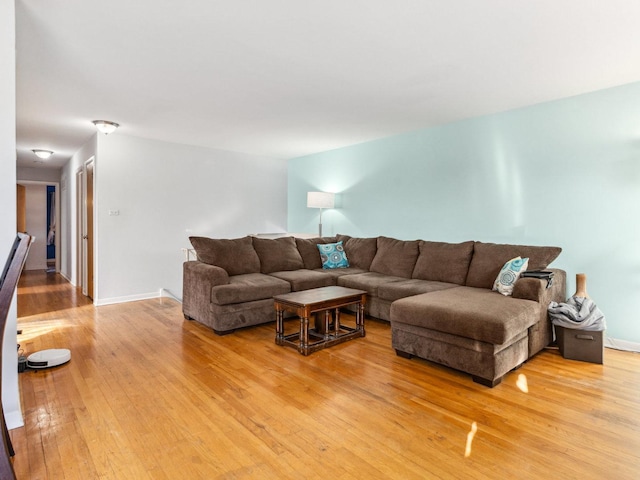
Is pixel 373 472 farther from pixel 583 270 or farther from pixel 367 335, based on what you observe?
pixel 583 270

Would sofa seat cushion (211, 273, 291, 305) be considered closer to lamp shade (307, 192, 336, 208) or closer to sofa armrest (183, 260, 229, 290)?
sofa armrest (183, 260, 229, 290)

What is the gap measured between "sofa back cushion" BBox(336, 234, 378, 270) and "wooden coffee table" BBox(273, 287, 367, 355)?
1341 mm

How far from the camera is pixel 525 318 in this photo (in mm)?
2701

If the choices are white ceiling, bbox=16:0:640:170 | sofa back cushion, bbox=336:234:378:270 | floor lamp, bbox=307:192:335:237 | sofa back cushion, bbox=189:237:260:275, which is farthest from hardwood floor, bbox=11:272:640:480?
floor lamp, bbox=307:192:335:237

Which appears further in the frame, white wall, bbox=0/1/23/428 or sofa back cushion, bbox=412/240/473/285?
sofa back cushion, bbox=412/240/473/285

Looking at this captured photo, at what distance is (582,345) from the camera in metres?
A: 3.01

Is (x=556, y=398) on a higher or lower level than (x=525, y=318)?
lower

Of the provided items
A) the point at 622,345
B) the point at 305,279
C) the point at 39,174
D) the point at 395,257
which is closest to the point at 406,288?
the point at 395,257

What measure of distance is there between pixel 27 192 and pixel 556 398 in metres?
11.2

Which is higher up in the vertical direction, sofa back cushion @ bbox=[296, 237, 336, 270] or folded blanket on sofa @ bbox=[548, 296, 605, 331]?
sofa back cushion @ bbox=[296, 237, 336, 270]

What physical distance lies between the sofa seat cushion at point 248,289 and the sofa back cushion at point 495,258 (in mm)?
2007

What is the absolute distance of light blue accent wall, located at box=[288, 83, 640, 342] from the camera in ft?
10.7

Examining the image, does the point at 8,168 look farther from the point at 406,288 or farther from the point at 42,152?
the point at 42,152

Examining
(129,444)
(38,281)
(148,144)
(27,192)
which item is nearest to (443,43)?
(129,444)
